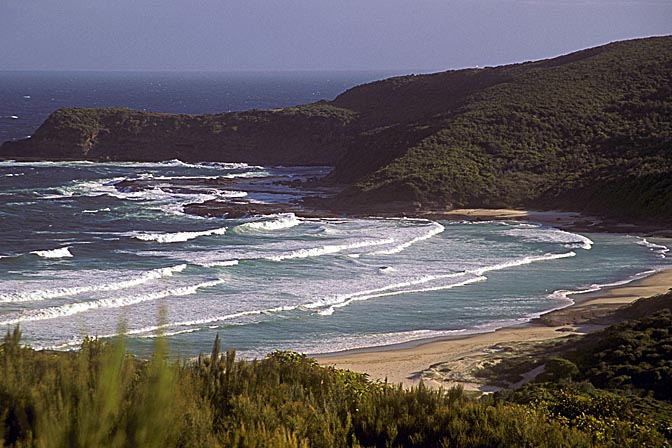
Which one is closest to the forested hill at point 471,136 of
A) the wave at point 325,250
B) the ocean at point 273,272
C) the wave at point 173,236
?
the ocean at point 273,272

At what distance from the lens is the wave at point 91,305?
22.0 meters

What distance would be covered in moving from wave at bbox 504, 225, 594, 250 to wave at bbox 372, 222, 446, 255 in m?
3.04

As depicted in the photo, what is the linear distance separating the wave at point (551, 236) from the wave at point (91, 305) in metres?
15.8

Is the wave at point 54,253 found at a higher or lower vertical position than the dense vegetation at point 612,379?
lower

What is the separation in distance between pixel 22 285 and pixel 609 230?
25.2 metres

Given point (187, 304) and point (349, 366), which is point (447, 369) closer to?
point (349, 366)

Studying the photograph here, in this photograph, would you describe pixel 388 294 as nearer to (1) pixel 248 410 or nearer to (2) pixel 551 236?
(2) pixel 551 236

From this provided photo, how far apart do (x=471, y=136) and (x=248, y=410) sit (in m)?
50.4

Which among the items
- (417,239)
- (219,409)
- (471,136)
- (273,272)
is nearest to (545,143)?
(471,136)

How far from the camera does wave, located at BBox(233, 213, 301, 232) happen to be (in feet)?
125

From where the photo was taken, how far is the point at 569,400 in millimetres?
10758

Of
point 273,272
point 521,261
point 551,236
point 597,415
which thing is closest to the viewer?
point 597,415

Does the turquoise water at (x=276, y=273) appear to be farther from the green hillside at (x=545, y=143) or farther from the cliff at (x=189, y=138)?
the cliff at (x=189, y=138)

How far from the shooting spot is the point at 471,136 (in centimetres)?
5594
